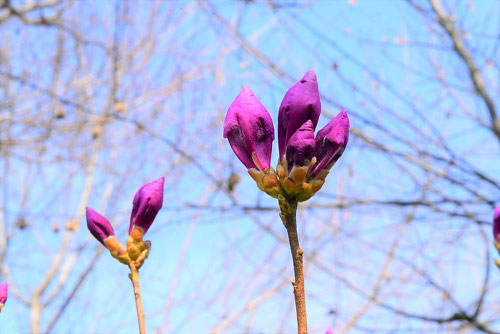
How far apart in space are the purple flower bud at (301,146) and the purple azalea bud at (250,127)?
53mm

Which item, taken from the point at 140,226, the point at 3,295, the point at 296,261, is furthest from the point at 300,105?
the point at 3,295

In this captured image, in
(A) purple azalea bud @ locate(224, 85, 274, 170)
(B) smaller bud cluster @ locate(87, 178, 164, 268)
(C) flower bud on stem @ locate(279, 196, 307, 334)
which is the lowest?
(C) flower bud on stem @ locate(279, 196, 307, 334)

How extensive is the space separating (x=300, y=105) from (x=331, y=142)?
0.19 ft

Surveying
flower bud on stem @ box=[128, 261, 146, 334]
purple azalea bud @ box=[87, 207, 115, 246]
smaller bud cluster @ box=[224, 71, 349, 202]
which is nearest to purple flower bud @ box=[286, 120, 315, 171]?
smaller bud cluster @ box=[224, 71, 349, 202]

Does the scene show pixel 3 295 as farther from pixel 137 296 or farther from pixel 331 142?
pixel 331 142

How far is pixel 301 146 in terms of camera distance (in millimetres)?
665

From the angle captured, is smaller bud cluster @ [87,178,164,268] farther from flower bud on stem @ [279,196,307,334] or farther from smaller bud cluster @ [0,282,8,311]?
flower bud on stem @ [279,196,307,334]

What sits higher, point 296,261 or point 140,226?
point 140,226

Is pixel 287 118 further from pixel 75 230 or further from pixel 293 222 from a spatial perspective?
pixel 75 230

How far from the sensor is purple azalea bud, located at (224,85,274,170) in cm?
72

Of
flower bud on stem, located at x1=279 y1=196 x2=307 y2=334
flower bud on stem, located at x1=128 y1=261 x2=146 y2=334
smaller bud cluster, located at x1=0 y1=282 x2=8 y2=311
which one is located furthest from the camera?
smaller bud cluster, located at x1=0 y1=282 x2=8 y2=311

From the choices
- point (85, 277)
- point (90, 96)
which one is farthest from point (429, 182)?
point (90, 96)

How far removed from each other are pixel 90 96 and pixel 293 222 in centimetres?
462

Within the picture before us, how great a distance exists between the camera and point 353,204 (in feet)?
8.95
